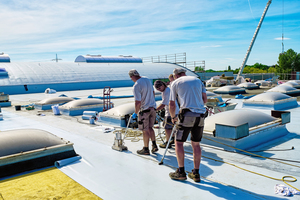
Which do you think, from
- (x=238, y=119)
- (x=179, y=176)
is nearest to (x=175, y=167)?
(x=179, y=176)

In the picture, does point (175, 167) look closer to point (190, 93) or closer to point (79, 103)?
point (190, 93)

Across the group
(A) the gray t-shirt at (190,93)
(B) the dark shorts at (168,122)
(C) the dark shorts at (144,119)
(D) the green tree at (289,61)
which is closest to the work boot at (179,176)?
(A) the gray t-shirt at (190,93)

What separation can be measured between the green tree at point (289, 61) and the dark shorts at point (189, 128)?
82.4m

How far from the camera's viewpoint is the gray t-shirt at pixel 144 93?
5562mm

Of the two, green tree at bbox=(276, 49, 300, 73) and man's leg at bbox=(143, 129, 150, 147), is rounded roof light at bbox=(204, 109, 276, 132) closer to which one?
man's leg at bbox=(143, 129, 150, 147)

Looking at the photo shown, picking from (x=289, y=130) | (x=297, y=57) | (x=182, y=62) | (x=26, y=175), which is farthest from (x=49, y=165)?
(x=297, y=57)

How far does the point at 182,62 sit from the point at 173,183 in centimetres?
5256

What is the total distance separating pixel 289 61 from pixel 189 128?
84763 millimetres

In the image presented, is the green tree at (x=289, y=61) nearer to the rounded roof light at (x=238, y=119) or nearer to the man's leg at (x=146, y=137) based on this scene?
the rounded roof light at (x=238, y=119)

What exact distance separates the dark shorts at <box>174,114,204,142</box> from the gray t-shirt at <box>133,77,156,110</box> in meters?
1.60

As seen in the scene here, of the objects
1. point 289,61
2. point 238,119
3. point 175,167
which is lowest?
point 175,167

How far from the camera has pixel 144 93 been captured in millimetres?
5645

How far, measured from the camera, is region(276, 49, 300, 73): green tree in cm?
7496

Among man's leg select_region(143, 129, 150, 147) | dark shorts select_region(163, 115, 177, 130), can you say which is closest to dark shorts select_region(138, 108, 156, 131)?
man's leg select_region(143, 129, 150, 147)
